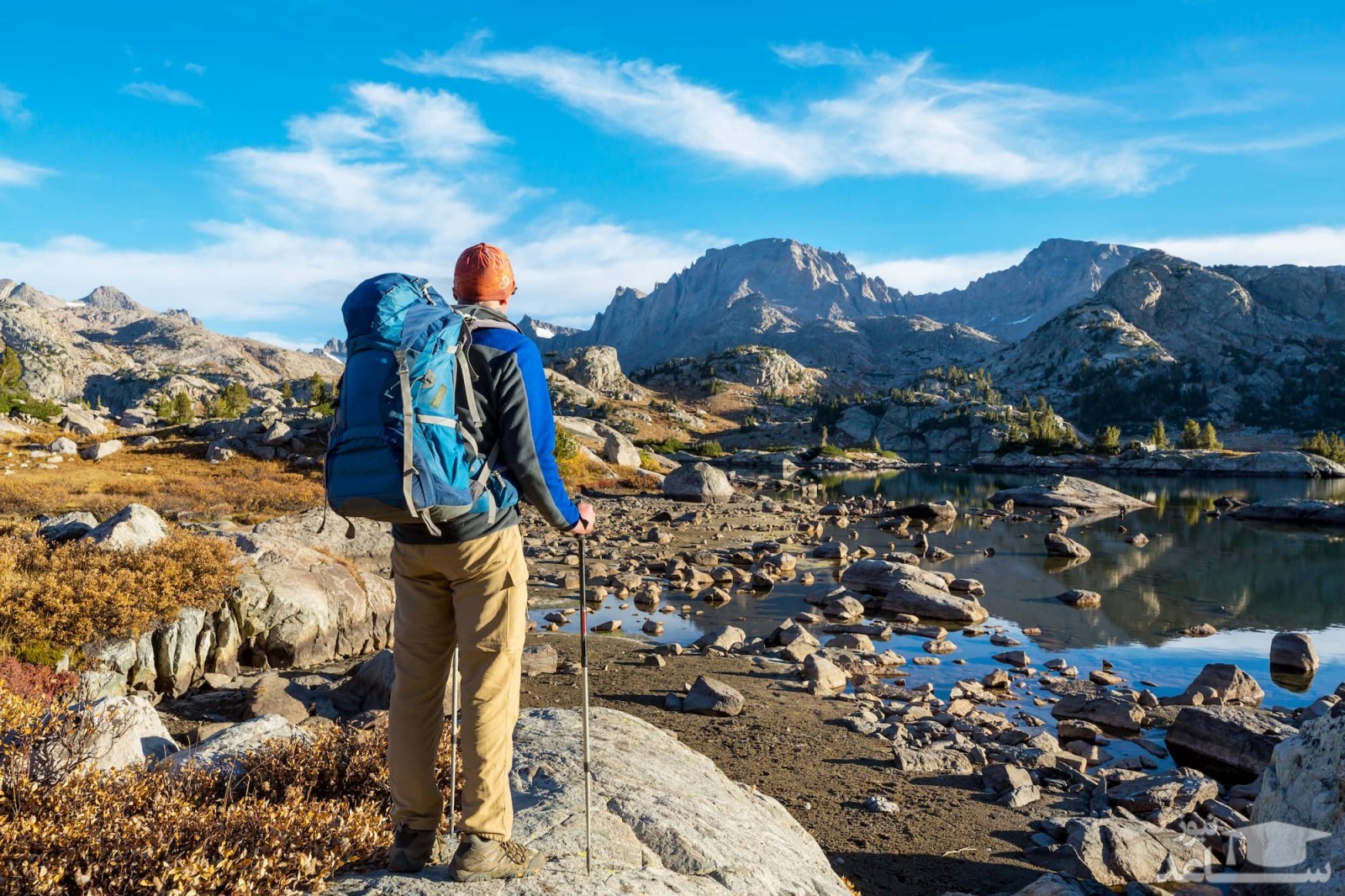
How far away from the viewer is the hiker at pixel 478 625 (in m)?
4.26

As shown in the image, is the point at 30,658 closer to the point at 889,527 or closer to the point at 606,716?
the point at 606,716

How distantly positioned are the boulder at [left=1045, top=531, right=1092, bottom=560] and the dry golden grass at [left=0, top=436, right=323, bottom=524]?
3138 cm

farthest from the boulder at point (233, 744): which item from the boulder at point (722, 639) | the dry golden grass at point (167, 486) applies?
the dry golden grass at point (167, 486)

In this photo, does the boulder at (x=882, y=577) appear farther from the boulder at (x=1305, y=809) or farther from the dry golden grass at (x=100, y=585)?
the dry golden grass at (x=100, y=585)

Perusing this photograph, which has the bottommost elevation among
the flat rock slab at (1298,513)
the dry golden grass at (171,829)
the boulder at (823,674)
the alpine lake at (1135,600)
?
the alpine lake at (1135,600)

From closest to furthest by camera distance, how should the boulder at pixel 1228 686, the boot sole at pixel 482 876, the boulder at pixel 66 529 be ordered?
the boot sole at pixel 482 876 → the boulder at pixel 66 529 → the boulder at pixel 1228 686

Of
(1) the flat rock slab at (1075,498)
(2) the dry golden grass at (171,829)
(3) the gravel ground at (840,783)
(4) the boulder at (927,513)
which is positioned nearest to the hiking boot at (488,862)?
(2) the dry golden grass at (171,829)

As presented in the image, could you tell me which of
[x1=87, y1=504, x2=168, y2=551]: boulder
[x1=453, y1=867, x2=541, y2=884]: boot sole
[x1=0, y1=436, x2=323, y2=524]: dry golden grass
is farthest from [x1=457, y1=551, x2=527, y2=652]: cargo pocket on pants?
[x1=0, y1=436, x2=323, y2=524]: dry golden grass

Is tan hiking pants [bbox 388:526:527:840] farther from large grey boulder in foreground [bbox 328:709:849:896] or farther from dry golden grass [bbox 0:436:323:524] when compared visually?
dry golden grass [bbox 0:436:323:524]

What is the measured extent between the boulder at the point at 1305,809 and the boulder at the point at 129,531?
52.0 ft

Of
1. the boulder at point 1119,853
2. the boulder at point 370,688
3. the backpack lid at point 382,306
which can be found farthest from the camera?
the boulder at point 370,688

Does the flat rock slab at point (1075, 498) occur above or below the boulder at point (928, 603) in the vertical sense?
above

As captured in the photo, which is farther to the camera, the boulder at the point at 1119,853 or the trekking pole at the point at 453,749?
the boulder at the point at 1119,853

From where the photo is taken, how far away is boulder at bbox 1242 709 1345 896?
5.96 m
